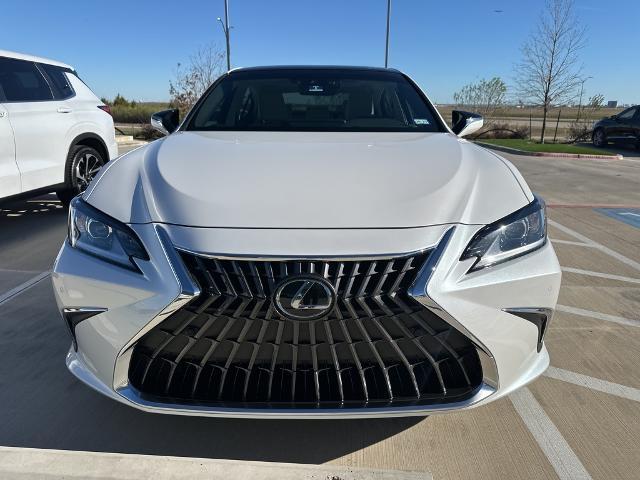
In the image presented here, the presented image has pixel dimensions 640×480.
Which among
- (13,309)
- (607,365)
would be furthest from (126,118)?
(607,365)

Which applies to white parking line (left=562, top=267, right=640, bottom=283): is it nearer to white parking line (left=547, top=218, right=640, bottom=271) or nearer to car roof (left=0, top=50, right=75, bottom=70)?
white parking line (left=547, top=218, right=640, bottom=271)

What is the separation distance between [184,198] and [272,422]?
3.54 ft

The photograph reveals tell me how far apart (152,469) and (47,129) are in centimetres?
476

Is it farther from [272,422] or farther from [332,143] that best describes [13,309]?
[332,143]

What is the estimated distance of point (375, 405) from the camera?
171 cm

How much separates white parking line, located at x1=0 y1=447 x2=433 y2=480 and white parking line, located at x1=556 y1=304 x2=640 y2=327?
86.3 inches

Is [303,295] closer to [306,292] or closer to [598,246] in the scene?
[306,292]

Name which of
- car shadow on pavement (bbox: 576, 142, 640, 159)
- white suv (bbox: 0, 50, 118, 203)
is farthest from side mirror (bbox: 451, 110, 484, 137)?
car shadow on pavement (bbox: 576, 142, 640, 159)

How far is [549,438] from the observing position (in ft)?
6.98

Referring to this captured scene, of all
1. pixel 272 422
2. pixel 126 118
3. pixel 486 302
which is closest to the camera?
pixel 486 302

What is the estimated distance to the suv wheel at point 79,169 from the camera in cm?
572

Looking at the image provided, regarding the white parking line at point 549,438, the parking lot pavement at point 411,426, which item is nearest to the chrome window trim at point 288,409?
the parking lot pavement at point 411,426

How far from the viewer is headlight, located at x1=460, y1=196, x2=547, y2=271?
69.8 inches

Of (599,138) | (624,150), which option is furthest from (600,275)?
(599,138)
